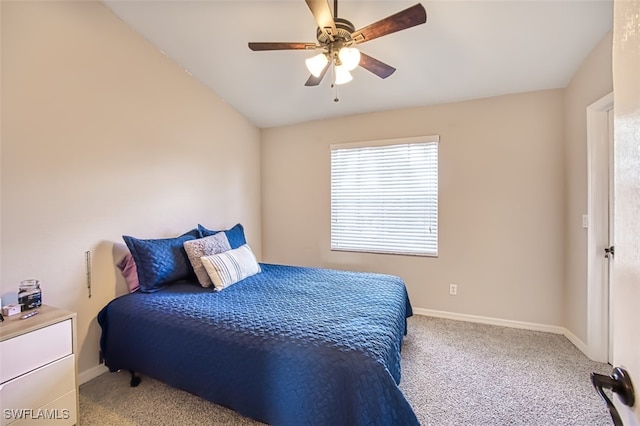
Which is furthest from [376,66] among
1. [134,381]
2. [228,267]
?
[134,381]

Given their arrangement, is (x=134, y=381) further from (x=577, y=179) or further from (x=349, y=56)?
A: (x=577, y=179)

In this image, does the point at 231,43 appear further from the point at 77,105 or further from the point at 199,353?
the point at 199,353

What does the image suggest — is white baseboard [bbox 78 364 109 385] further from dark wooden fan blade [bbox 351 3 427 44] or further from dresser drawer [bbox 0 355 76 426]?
dark wooden fan blade [bbox 351 3 427 44]

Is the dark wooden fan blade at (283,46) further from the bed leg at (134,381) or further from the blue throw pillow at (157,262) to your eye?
the bed leg at (134,381)

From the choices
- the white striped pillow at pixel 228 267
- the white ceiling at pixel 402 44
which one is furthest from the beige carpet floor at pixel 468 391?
the white ceiling at pixel 402 44

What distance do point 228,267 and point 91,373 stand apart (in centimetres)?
130

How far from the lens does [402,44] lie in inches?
96.3

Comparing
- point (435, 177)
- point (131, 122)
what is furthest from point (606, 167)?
point (131, 122)

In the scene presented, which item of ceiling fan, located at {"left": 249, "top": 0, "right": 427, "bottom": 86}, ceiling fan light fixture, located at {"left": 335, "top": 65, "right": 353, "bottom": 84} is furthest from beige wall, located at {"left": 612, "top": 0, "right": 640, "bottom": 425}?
ceiling fan light fixture, located at {"left": 335, "top": 65, "right": 353, "bottom": 84}

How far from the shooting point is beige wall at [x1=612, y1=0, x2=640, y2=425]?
52cm

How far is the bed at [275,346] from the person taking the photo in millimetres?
1382

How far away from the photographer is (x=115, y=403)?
1.97 meters

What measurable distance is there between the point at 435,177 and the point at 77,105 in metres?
3.40

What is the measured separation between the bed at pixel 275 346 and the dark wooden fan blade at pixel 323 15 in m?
1.75
